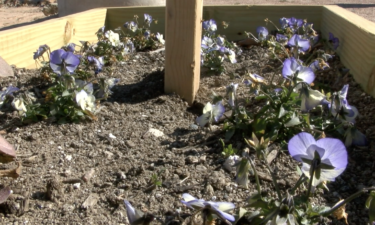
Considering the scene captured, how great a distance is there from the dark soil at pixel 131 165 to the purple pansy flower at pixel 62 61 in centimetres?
25

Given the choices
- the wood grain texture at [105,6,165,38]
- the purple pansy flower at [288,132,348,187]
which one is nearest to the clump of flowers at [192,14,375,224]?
the purple pansy flower at [288,132,348,187]

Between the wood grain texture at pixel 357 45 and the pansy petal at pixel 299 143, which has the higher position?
the pansy petal at pixel 299 143

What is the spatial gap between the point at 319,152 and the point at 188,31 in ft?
4.45

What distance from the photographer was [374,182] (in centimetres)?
147

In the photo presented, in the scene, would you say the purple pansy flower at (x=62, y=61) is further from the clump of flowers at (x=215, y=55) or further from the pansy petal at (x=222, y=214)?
the pansy petal at (x=222, y=214)

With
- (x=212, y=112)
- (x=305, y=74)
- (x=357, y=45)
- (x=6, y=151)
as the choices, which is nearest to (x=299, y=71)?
(x=305, y=74)

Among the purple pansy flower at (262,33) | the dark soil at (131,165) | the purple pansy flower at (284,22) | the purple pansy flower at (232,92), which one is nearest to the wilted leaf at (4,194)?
the dark soil at (131,165)

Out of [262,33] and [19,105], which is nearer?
[19,105]

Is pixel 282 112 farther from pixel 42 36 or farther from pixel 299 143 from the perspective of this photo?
pixel 42 36

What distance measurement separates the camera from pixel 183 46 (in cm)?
222

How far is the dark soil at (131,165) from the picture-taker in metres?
1.40

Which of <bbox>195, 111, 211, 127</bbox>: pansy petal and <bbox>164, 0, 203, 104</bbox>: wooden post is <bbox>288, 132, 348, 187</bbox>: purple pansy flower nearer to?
<bbox>195, 111, 211, 127</bbox>: pansy petal

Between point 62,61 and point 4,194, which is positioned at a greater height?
point 62,61

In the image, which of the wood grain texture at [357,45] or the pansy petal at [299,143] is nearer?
the pansy petal at [299,143]
